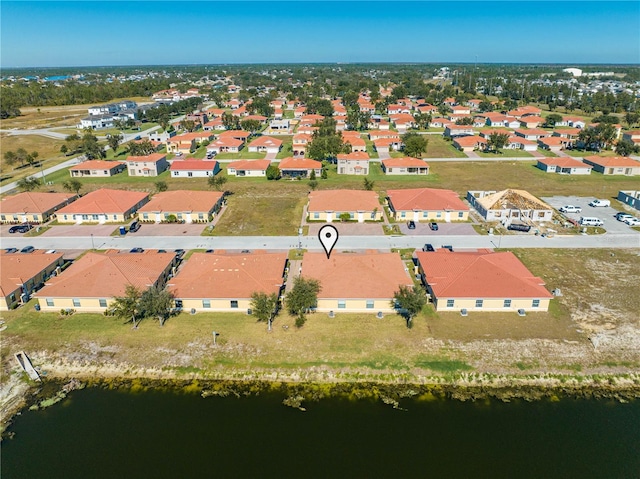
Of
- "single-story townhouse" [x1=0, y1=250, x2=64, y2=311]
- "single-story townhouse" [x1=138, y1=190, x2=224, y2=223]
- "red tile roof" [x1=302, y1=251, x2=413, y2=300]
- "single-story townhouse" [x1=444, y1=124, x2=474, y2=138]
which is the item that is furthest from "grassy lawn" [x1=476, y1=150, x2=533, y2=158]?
"single-story townhouse" [x1=0, y1=250, x2=64, y2=311]

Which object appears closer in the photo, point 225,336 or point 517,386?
point 517,386

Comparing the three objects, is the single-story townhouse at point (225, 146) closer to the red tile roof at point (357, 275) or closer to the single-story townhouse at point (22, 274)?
the single-story townhouse at point (22, 274)

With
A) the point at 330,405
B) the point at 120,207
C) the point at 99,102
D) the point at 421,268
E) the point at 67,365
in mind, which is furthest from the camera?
the point at 99,102

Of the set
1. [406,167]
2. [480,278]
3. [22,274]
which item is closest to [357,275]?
[480,278]

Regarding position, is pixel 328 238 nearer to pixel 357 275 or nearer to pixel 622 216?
pixel 357 275

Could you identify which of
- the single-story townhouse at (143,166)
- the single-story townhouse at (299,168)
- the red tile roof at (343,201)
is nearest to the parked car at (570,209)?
the red tile roof at (343,201)

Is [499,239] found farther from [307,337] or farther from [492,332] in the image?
[307,337]

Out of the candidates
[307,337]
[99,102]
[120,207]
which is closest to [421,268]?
[307,337]
